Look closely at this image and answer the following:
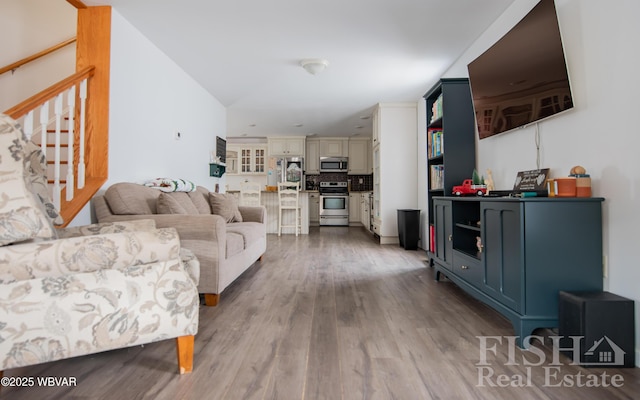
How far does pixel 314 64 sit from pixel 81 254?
316cm

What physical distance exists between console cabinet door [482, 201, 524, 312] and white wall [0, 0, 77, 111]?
4.10 m

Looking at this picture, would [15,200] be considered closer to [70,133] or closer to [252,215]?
Answer: [70,133]

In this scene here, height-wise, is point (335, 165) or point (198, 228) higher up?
point (335, 165)

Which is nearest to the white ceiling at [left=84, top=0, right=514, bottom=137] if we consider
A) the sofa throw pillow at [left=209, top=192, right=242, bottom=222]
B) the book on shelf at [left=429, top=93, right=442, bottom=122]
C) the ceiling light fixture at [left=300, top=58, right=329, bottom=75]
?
the ceiling light fixture at [left=300, top=58, right=329, bottom=75]

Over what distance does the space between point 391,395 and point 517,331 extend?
912mm

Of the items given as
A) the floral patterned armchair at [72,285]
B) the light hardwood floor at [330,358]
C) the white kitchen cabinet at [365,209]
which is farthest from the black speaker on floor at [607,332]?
the white kitchen cabinet at [365,209]

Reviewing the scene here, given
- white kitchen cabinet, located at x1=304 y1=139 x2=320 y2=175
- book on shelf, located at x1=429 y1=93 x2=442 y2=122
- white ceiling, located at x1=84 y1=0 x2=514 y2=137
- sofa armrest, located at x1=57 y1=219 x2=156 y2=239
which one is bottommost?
sofa armrest, located at x1=57 y1=219 x2=156 y2=239

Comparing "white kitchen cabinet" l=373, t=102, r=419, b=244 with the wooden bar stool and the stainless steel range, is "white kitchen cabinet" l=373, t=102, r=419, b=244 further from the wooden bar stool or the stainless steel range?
the stainless steel range

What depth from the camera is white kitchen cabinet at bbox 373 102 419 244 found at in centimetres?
555

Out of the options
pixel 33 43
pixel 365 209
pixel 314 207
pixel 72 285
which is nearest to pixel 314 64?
pixel 33 43

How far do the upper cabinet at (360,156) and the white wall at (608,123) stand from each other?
6.86m

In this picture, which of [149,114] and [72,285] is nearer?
[72,285]

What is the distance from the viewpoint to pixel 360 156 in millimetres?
9023

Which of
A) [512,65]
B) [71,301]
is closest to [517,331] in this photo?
[512,65]
